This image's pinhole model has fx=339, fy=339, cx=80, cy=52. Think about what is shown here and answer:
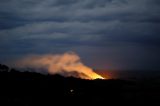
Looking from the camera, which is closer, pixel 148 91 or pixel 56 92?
pixel 56 92

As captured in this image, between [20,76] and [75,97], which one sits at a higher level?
[20,76]

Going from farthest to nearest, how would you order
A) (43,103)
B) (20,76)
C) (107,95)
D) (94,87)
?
(20,76) < (94,87) < (107,95) < (43,103)

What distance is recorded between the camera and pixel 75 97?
95.0 metres

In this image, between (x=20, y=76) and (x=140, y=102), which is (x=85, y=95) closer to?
(x=140, y=102)

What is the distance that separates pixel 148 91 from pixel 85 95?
25.1m

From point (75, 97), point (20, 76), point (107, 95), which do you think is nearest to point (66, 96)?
point (75, 97)

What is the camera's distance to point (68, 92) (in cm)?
10012

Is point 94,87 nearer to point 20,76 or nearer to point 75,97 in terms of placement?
point 75,97

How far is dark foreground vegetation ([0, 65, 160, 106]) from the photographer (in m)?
92.7

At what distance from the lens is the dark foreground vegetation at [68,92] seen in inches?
3649

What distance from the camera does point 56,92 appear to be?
100125 millimetres

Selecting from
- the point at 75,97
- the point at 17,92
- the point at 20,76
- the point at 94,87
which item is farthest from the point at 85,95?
the point at 20,76

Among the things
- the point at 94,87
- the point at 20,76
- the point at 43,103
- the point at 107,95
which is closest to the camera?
the point at 43,103

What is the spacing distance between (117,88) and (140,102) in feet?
51.5
